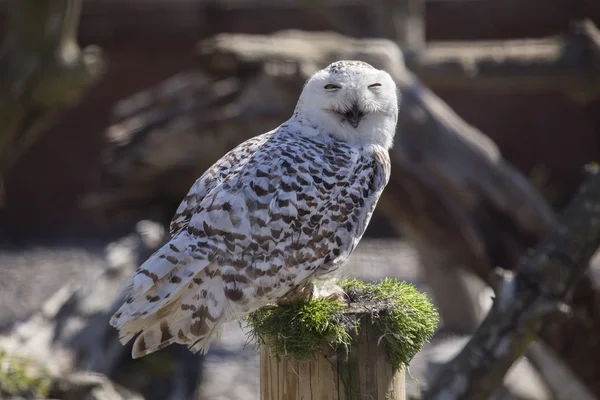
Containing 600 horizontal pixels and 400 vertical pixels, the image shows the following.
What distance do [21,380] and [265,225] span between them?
1.80 meters

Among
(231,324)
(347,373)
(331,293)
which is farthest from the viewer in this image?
(231,324)

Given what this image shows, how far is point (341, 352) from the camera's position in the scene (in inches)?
98.4

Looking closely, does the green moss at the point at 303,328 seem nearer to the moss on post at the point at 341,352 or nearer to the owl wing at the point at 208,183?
the moss on post at the point at 341,352

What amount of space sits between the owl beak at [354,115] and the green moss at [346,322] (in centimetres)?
59

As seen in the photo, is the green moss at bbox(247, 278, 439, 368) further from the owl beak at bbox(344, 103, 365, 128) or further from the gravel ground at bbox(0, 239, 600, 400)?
the gravel ground at bbox(0, 239, 600, 400)

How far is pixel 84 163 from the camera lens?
9.64m

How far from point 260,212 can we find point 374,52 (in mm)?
2879

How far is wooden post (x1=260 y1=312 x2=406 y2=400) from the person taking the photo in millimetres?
2490

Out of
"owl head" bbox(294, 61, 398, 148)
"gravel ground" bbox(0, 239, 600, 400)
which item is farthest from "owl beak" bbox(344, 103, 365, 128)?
"gravel ground" bbox(0, 239, 600, 400)

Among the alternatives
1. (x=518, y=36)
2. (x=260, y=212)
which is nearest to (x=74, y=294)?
(x=260, y=212)

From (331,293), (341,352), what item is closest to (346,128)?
(331,293)

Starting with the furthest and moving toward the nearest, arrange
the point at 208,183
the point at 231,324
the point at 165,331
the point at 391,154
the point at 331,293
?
1. the point at 231,324
2. the point at 391,154
3. the point at 208,183
4. the point at 331,293
5. the point at 165,331

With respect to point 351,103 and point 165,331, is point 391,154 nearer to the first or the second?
point 351,103

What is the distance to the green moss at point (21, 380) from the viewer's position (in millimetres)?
3713
